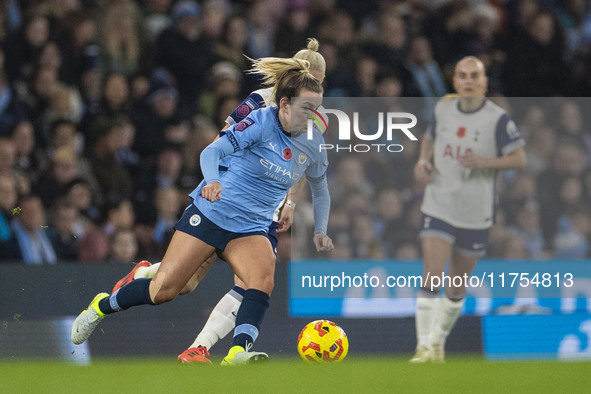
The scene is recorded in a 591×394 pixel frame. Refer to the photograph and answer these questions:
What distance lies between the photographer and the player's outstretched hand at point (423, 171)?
6.63 m

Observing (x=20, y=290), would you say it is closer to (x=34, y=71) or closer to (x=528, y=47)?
(x=34, y=71)

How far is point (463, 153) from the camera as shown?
6.56 metres

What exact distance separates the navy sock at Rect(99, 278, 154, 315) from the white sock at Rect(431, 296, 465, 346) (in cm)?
183

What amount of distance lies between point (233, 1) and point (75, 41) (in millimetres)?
2071

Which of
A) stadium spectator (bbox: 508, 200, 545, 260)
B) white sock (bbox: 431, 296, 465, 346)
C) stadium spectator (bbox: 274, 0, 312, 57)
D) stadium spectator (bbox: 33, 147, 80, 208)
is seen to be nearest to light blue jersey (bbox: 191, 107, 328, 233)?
white sock (bbox: 431, 296, 465, 346)

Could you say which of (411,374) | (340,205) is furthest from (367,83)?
(411,374)

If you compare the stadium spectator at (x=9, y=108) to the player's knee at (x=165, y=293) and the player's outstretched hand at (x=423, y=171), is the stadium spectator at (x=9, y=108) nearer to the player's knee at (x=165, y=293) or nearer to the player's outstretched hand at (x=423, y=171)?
the player's knee at (x=165, y=293)

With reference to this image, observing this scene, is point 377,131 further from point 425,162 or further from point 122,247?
point 122,247

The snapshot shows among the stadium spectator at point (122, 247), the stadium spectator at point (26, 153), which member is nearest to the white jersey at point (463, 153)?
the stadium spectator at point (122, 247)

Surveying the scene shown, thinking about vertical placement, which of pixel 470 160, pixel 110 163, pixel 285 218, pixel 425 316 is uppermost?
pixel 110 163

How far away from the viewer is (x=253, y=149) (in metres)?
5.98

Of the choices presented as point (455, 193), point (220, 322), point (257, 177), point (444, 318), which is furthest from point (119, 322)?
point (455, 193)

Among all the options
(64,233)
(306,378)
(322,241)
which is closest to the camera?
(306,378)

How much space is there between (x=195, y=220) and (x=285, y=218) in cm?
73
